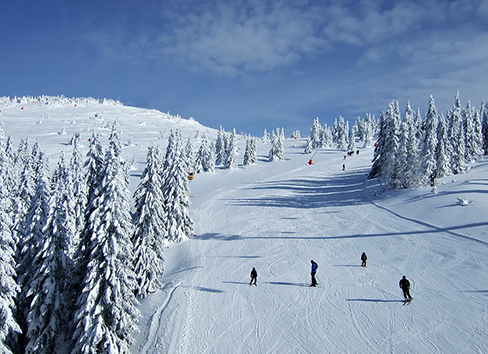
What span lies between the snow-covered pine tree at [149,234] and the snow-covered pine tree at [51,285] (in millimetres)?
5504

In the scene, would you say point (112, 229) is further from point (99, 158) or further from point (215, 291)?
point (99, 158)

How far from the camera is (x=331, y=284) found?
2147cm

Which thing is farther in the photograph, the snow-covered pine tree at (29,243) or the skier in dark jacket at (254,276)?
the skier in dark jacket at (254,276)

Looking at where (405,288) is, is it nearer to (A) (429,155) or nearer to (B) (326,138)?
(A) (429,155)

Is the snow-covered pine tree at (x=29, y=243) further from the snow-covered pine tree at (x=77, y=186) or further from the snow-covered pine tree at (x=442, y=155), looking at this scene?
the snow-covered pine tree at (x=442, y=155)

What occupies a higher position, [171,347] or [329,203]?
[329,203]

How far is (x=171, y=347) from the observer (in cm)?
1750

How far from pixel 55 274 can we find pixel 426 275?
24372 mm

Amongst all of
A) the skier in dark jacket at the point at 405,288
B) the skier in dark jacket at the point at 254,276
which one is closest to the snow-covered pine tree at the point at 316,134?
the skier in dark jacket at the point at 254,276

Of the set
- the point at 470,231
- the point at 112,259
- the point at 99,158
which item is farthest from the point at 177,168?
the point at 470,231

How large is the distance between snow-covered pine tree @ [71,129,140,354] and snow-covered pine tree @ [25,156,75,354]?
2.16 m

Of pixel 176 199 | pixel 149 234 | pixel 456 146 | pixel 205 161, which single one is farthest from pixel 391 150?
pixel 205 161

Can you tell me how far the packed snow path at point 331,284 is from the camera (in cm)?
1580

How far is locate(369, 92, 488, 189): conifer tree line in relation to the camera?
41.4 meters
